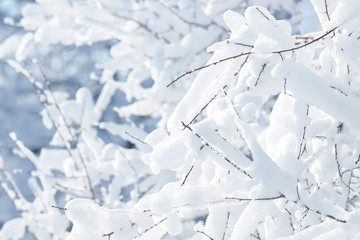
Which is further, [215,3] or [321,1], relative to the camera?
[215,3]

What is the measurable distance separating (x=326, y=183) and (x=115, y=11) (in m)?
2.31

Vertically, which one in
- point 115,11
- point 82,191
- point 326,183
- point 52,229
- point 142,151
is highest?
point 326,183

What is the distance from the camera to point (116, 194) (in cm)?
326

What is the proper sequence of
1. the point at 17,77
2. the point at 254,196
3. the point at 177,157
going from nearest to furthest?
the point at 254,196
the point at 177,157
the point at 17,77

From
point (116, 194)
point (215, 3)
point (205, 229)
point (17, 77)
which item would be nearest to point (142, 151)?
point (116, 194)

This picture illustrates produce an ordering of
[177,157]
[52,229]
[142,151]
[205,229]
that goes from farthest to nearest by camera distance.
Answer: [52,229] → [142,151] → [205,229] → [177,157]

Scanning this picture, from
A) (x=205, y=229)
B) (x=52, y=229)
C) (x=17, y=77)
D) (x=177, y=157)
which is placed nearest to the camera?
(x=177, y=157)

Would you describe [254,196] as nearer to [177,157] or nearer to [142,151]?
[177,157]

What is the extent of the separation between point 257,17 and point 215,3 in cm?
193

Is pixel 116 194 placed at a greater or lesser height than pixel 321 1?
lesser

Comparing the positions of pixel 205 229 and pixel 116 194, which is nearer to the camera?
pixel 205 229

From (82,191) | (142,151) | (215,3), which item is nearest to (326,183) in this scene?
(142,151)

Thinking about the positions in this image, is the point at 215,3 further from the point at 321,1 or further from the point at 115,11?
the point at 321,1

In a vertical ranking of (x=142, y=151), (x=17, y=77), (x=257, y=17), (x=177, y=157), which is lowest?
(x=17, y=77)
